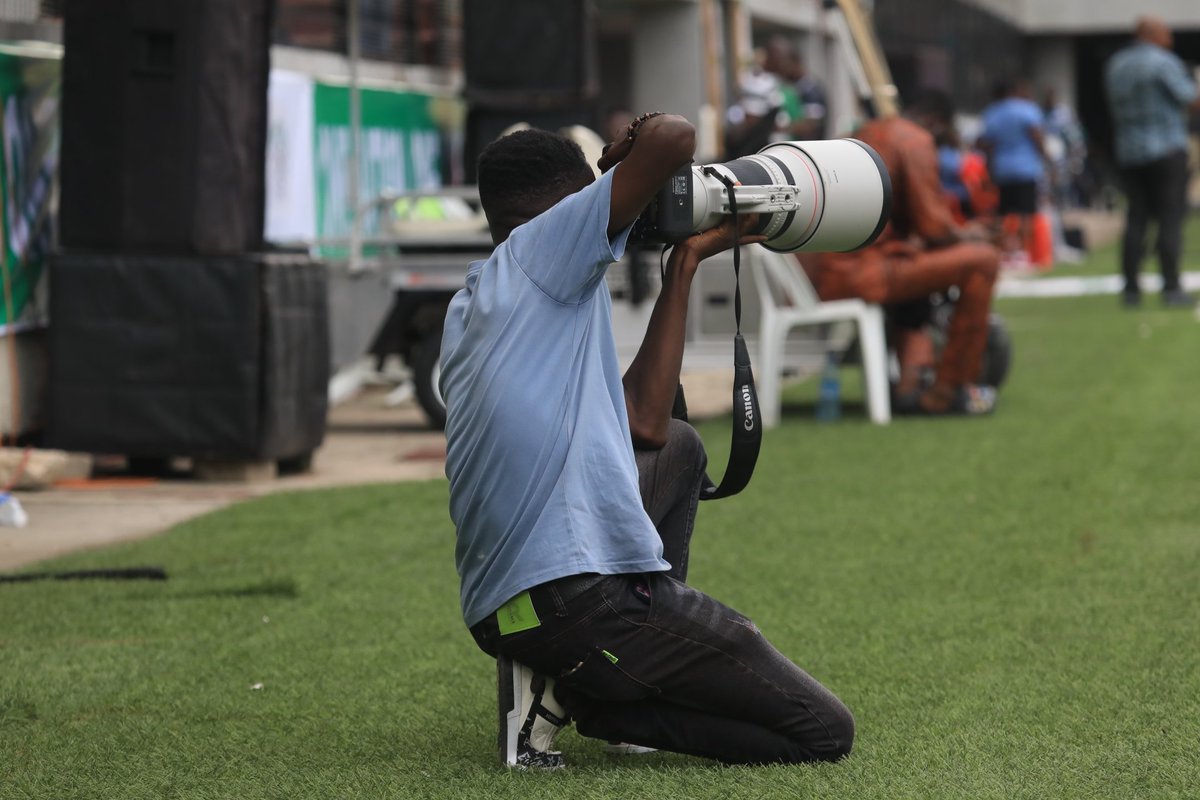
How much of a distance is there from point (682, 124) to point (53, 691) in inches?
90.1

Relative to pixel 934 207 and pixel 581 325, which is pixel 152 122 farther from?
pixel 581 325

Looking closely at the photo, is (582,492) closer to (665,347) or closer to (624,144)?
(665,347)

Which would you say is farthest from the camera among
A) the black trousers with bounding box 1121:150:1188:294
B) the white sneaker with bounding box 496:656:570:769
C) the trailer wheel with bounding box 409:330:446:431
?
the black trousers with bounding box 1121:150:1188:294

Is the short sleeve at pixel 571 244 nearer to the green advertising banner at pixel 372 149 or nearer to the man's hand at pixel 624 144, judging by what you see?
the man's hand at pixel 624 144

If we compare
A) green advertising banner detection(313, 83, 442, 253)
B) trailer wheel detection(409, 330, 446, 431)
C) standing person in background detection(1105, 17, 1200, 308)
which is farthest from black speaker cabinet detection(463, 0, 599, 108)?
standing person in background detection(1105, 17, 1200, 308)

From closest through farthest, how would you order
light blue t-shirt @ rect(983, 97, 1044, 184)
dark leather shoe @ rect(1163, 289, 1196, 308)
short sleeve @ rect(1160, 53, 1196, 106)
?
short sleeve @ rect(1160, 53, 1196, 106) < dark leather shoe @ rect(1163, 289, 1196, 308) < light blue t-shirt @ rect(983, 97, 1044, 184)

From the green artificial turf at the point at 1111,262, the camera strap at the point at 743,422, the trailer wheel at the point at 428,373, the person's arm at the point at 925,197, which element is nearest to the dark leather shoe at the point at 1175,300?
the green artificial turf at the point at 1111,262

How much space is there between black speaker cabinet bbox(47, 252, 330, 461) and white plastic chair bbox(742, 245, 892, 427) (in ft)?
8.64

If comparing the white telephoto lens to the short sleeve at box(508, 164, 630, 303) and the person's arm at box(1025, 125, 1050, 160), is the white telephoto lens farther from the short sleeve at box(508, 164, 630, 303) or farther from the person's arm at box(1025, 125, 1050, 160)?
the person's arm at box(1025, 125, 1050, 160)

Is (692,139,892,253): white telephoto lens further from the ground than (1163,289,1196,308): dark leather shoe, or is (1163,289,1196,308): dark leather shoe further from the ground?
(692,139,892,253): white telephoto lens

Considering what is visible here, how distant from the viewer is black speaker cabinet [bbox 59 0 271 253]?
7727 millimetres

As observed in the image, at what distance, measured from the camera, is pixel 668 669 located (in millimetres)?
3623

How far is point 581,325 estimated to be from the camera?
3529 millimetres

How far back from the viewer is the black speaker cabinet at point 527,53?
1284 centimetres
